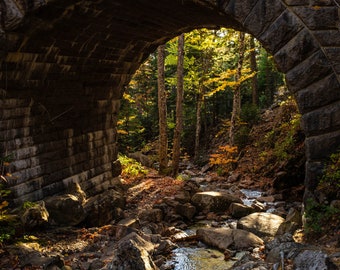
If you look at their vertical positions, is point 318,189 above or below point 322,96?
below

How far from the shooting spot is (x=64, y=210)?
8.51m

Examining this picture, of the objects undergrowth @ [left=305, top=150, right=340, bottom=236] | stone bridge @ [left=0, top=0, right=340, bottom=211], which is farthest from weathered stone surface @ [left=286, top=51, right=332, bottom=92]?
undergrowth @ [left=305, top=150, right=340, bottom=236]

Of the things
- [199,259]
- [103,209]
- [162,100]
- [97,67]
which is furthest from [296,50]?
[162,100]

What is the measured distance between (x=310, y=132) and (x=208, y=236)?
3527mm

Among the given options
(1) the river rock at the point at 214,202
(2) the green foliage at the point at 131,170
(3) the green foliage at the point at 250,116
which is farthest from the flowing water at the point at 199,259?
(3) the green foliage at the point at 250,116

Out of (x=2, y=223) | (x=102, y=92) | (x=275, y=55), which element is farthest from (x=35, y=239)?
(x=275, y=55)

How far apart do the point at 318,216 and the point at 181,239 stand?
366 cm

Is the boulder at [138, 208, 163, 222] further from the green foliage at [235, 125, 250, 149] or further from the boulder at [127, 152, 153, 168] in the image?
the boulder at [127, 152, 153, 168]

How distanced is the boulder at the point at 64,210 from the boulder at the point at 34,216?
618mm

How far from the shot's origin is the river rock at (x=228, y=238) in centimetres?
731

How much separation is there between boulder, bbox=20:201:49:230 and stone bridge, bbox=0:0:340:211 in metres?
0.81

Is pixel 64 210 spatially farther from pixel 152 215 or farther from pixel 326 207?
pixel 326 207

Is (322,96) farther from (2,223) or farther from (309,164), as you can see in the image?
(2,223)

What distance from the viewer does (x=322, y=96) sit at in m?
5.48
